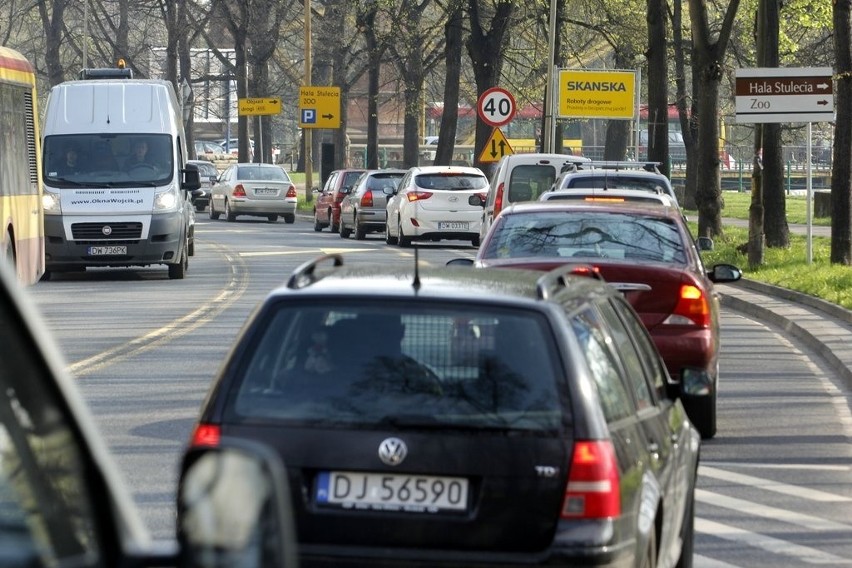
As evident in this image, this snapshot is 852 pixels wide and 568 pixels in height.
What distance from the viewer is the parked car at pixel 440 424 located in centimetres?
498

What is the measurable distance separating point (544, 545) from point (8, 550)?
3.31m

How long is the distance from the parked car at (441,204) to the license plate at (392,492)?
27.6 meters

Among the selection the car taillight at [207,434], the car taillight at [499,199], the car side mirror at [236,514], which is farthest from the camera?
the car taillight at [499,199]

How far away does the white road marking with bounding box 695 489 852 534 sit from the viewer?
8.27m

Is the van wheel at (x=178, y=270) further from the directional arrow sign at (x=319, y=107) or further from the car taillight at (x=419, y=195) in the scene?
the directional arrow sign at (x=319, y=107)

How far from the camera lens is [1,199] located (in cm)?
1933

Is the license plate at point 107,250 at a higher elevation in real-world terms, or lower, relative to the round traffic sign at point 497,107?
lower

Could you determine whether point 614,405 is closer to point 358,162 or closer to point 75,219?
point 75,219

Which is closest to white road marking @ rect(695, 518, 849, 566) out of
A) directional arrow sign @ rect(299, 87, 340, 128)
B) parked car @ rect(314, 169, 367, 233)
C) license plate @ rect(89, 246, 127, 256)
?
license plate @ rect(89, 246, 127, 256)

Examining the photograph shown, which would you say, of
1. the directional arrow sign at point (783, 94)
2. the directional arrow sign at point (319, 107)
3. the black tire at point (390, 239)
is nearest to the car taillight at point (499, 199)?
the directional arrow sign at point (783, 94)

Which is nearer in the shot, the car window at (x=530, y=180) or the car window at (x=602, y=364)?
the car window at (x=602, y=364)

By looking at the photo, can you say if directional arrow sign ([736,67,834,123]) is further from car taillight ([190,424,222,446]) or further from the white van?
car taillight ([190,424,222,446])

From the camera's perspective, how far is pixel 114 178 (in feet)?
83.0

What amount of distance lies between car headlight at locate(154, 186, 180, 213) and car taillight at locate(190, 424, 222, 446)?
20094 mm
